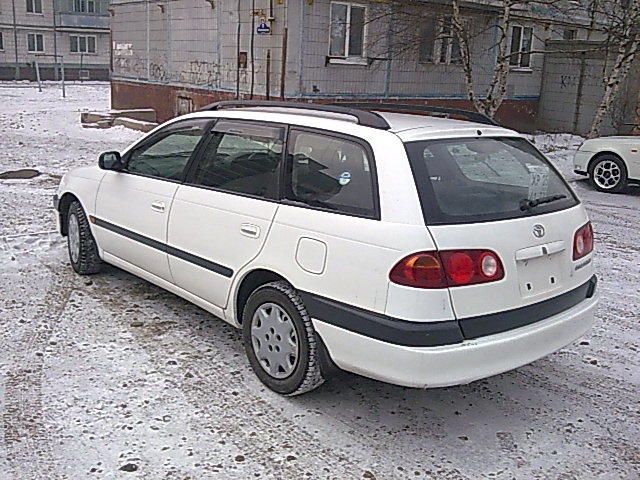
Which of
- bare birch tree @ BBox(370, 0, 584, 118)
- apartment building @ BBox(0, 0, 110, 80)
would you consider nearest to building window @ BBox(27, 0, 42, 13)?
apartment building @ BBox(0, 0, 110, 80)

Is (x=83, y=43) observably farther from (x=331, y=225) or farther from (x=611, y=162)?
(x=331, y=225)

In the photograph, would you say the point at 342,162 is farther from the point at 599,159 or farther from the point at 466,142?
the point at 599,159

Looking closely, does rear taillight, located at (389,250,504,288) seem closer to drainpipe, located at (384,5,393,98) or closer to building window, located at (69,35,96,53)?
drainpipe, located at (384,5,393,98)

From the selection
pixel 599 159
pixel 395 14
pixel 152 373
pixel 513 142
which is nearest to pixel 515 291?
pixel 513 142

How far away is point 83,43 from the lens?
45000 mm

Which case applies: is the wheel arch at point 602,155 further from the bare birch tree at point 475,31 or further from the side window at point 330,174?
the side window at point 330,174


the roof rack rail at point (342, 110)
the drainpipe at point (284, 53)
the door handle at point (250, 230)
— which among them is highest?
the drainpipe at point (284, 53)

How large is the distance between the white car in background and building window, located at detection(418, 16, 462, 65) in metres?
6.13

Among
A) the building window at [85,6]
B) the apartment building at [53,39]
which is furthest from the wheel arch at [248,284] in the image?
the building window at [85,6]

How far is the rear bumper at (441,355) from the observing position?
3232mm

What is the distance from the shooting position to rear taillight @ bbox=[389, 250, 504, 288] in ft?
10.6

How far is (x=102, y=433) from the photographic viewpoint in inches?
137

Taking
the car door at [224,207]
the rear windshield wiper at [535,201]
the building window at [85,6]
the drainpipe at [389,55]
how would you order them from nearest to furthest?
the rear windshield wiper at [535,201] → the car door at [224,207] → the drainpipe at [389,55] → the building window at [85,6]

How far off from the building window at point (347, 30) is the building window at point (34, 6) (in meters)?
34.7
